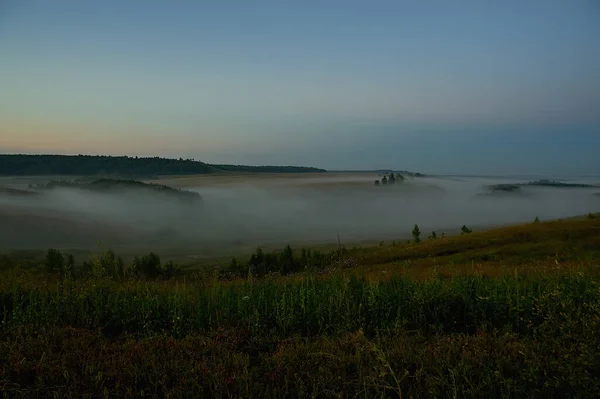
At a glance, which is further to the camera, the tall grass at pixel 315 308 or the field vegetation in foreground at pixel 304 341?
the tall grass at pixel 315 308

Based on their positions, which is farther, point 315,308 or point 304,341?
point 315,308

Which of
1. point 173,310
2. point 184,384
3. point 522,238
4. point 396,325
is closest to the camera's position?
point 184,384

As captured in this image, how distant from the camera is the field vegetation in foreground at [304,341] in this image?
5145 millimetres

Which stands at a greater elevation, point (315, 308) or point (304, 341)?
point (315, 308)

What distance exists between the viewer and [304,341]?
6930 millimetres

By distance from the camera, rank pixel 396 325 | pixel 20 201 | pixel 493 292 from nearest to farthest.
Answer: pixel 396 325
pixel 493 292
pixel 20 201

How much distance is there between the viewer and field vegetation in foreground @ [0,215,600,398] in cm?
514

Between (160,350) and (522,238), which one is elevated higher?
(160,350)

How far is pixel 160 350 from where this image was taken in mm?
6359

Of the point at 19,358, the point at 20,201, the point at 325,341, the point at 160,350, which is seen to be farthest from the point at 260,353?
the point at 20,201

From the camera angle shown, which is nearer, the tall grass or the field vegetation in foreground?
the field vegetation in foreground

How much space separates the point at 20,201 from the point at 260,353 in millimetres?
232358

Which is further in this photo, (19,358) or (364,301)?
(364,301)

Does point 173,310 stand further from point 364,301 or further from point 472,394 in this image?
point 472,394
